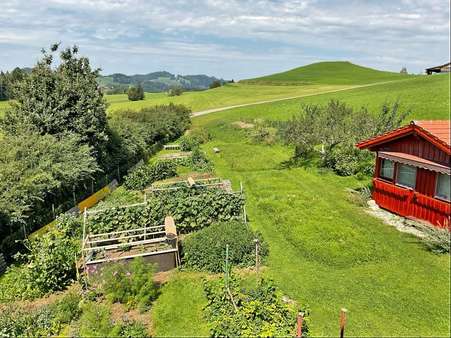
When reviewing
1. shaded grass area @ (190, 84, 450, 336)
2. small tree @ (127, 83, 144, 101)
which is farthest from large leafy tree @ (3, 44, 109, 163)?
small tree @ (127, 83, 144, 101)

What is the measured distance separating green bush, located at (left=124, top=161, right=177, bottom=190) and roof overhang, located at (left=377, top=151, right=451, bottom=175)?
13143mm

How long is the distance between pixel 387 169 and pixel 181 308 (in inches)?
452

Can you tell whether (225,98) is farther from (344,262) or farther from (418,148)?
(344,262)

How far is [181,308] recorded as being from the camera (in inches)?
408

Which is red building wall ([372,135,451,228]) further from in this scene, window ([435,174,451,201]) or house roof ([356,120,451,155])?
house roof ([356,120,451,155])

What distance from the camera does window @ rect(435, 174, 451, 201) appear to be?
1407 centimetres

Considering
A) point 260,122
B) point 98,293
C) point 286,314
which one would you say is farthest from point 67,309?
point 260,122

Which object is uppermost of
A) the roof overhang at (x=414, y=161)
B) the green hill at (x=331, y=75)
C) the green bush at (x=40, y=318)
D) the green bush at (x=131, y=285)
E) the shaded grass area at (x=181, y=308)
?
the green hill at (x=331, y=75)

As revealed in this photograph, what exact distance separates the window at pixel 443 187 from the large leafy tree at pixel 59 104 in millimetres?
16784

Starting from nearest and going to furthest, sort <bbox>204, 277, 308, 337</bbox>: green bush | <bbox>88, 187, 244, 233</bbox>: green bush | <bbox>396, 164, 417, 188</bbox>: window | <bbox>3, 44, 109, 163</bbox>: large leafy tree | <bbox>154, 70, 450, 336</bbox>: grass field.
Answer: <bbox>204, 277, 308, 337</bbox>: green bush < <bbox>154, 70, 450, 336</bbox>: grass field < <bbox>88, 187, 244, 233</bbox>: green bush < <bbox>396, 164, 417, 188</bbox>: window < <bbox>3, 44, 109, 163</bbox>: large leafy tree

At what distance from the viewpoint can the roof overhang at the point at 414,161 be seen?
14.0m

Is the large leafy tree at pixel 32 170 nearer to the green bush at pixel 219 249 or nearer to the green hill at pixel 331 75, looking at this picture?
the green bush at pixel 219 249

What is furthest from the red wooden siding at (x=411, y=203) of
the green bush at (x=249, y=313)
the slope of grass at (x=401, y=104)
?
the slope of grass at (x=401, y=104)

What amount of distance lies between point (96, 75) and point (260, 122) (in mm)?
24261
